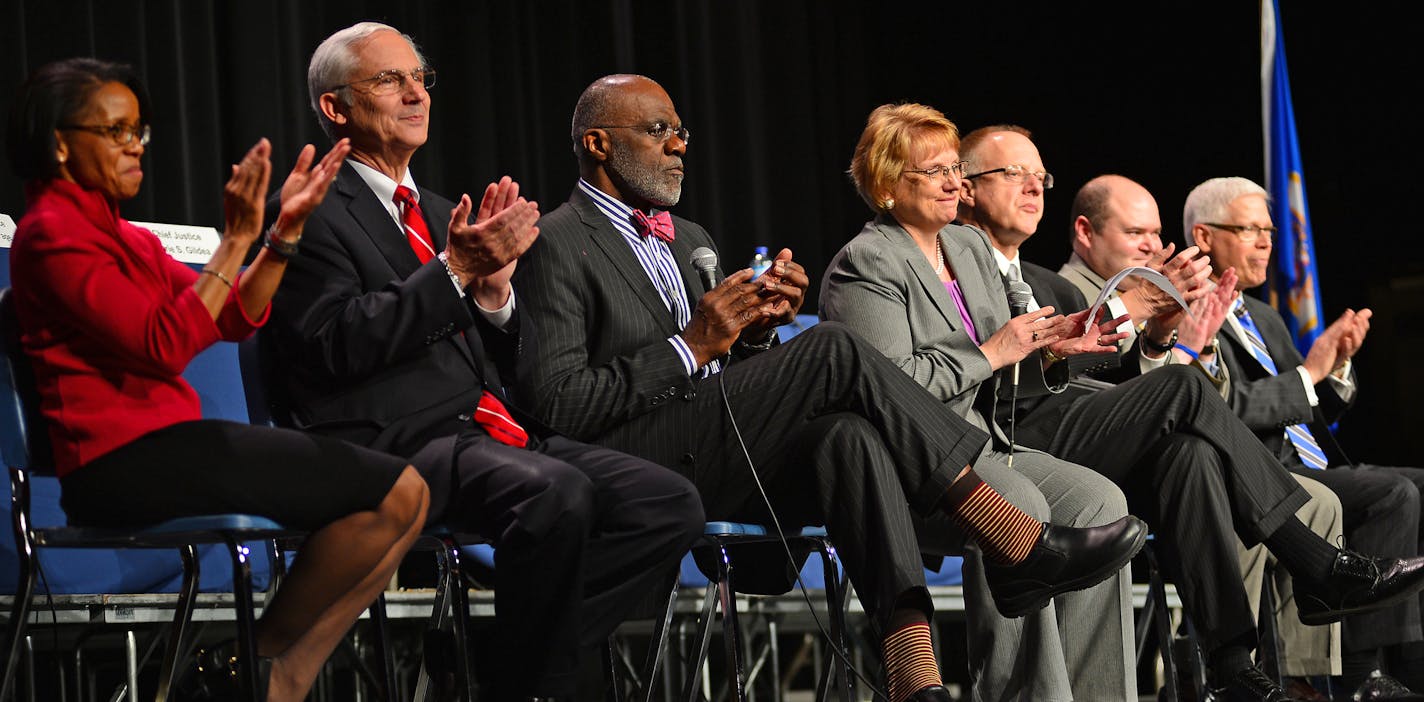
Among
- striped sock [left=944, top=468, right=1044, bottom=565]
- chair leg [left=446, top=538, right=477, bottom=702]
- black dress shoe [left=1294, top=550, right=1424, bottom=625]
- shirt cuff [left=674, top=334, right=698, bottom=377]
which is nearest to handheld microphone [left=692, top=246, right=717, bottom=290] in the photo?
shirt cuff [left=674, top=334, right=698, bottom=377]

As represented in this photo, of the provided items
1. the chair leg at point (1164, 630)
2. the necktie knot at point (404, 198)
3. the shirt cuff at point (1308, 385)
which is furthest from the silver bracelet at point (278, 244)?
the shirt cuff at point (1308, 385)

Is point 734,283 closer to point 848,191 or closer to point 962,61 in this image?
point 848,191

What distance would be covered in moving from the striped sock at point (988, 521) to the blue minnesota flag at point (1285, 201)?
3.04m

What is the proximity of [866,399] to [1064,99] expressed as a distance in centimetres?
382

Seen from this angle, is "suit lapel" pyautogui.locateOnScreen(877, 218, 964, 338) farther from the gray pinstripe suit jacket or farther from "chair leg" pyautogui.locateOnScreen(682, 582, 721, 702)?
"chair leg" pyautogui.locateOnScreen(682, 582, 721, 702)

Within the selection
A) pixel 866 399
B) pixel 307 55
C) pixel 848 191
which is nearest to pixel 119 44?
pixel 307 55

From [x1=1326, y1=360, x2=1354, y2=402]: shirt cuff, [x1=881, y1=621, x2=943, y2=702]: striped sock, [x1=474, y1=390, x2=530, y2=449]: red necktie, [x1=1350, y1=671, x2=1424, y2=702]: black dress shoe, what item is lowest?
[x1=1350, y1=671, x2=1424, y2=702]: black dress shoe

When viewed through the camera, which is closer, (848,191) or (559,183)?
(559,183)

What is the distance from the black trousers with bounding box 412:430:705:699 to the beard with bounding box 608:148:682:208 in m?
0.63

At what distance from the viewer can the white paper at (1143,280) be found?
2881 millimetres

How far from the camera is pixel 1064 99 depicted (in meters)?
6.04

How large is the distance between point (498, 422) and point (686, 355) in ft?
1.10

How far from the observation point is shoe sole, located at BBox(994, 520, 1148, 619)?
101 inches

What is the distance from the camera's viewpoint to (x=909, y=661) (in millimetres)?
2379
